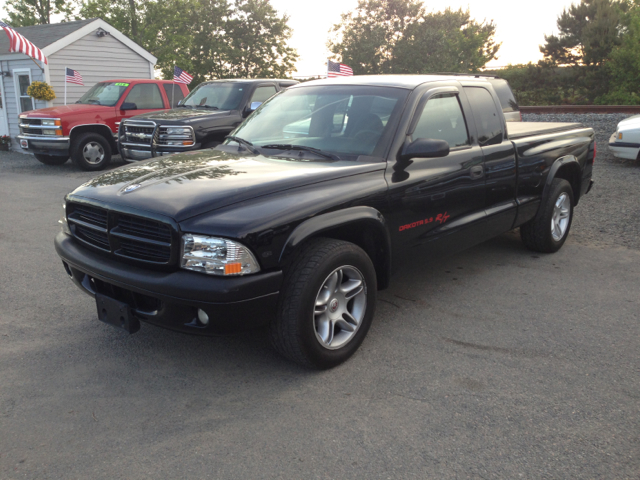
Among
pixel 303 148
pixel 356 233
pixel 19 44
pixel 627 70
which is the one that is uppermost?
pixel 627 70

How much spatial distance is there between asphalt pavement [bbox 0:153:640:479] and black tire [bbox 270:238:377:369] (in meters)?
0.16

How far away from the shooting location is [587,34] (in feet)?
118

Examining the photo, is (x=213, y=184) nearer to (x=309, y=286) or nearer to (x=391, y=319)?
(x=309, y=286)

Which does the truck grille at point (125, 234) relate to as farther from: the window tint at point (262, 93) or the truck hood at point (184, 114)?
the window tint at point (262, 93)

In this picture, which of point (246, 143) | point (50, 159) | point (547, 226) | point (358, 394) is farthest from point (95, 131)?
point (358, 394)

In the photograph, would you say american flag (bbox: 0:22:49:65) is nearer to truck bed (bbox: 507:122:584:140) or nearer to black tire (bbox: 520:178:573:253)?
truck bed (bbox: 507:122:584:140)

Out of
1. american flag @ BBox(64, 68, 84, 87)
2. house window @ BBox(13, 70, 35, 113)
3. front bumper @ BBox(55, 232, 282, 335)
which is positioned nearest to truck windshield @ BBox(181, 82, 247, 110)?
american flag @ BBox(64, 68, 84, 87)

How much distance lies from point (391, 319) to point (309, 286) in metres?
1.32

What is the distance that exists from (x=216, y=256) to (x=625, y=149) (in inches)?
435

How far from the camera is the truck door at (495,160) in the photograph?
4.77m

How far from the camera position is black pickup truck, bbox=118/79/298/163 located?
9.88m

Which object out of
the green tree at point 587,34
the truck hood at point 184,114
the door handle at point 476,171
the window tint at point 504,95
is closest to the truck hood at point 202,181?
the door handle at point 476,171

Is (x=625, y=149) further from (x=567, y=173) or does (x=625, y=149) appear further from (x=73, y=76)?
(x=73, y=76)

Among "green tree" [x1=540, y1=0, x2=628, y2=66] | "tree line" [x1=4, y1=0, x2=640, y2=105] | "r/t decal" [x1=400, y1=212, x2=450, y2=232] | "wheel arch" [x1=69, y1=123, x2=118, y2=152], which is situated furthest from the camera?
"green tree" [x1=540, y1=0, x2=628, y2=66]
